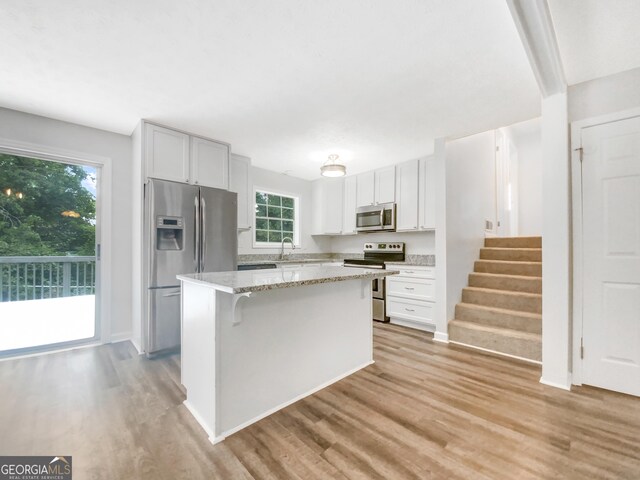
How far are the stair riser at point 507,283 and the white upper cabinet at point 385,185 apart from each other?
5.48 feet

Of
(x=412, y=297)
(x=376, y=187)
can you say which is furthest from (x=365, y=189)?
(x=412, y=297)

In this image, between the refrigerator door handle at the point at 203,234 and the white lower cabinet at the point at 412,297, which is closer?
the refrigerator door handle at the point at 203,234

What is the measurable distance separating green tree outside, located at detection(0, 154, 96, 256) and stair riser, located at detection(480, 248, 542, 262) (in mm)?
5277

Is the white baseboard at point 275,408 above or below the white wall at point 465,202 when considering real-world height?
below

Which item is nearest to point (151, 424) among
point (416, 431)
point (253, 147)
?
point (416, 431)

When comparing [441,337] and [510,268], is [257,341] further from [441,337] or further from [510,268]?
[510,268]

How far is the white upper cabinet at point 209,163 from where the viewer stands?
134 inches

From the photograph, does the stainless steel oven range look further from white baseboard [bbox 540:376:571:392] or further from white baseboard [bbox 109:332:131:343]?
white baseboard [bbox 109:332:131:343]

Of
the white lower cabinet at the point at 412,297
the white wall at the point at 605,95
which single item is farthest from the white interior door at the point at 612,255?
the white lower cabinet at the point at 412,297

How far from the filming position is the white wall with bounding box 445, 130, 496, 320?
11.6ft

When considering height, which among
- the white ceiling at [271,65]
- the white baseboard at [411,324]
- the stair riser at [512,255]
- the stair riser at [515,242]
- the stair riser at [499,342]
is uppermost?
the white ceiling at [271,65]

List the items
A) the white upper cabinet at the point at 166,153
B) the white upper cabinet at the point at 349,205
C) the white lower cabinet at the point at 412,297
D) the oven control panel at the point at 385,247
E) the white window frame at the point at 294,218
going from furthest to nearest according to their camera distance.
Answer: the white upper cabinet at the point at 349,205
the white window frame at the point at 294,218
the oven control panel at the point at 385,247
the white lower cabinet at the point at 412,297
the white upper cabinet at the point at 166,153

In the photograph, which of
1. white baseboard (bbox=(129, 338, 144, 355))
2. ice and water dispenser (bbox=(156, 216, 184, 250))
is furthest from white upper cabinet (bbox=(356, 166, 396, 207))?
white baseboard (bbox=(129, 338, 144, 355))

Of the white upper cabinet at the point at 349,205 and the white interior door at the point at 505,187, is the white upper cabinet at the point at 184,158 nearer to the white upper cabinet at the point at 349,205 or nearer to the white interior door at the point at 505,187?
the white upper cabinet at the point at 349,205
